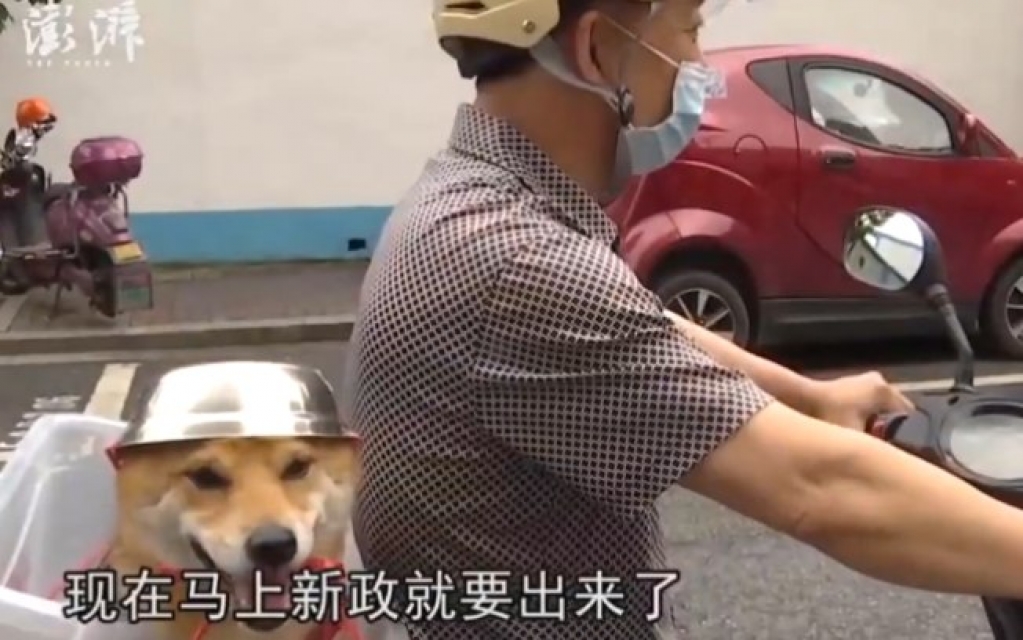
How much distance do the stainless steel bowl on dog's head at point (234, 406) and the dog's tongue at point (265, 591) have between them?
119 millimetres

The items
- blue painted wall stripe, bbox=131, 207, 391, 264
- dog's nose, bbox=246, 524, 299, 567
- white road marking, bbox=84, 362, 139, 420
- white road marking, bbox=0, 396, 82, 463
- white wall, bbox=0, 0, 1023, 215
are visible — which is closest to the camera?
dog's nose, bbox=246, 524, 299, 567

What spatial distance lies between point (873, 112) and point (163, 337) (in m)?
4.03

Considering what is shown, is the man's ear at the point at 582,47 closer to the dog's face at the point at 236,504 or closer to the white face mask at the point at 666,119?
the white face mask at the point at 666,119

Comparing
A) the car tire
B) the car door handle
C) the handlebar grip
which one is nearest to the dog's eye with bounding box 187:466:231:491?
the handlebar grip

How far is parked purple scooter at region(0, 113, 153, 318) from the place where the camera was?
9117 millimetres

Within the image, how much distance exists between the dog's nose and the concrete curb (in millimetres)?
7641

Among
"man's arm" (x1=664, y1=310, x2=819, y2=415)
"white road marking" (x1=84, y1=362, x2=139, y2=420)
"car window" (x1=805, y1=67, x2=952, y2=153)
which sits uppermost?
"man's arm" (x1=664, y1=310, x2=819, y2=415)

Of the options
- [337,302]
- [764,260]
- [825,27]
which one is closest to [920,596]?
[764,260]

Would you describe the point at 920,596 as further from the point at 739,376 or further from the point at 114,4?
the point at 114,4

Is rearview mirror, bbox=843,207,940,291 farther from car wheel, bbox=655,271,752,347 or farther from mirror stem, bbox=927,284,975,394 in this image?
car wheel, bbox=655,271,752,347

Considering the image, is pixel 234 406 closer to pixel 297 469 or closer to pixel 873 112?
pixel 297 469

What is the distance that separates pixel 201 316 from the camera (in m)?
9.42

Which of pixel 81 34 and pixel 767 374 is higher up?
pixel 767 374

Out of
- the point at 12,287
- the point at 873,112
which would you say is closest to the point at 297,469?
the point at 873,112
